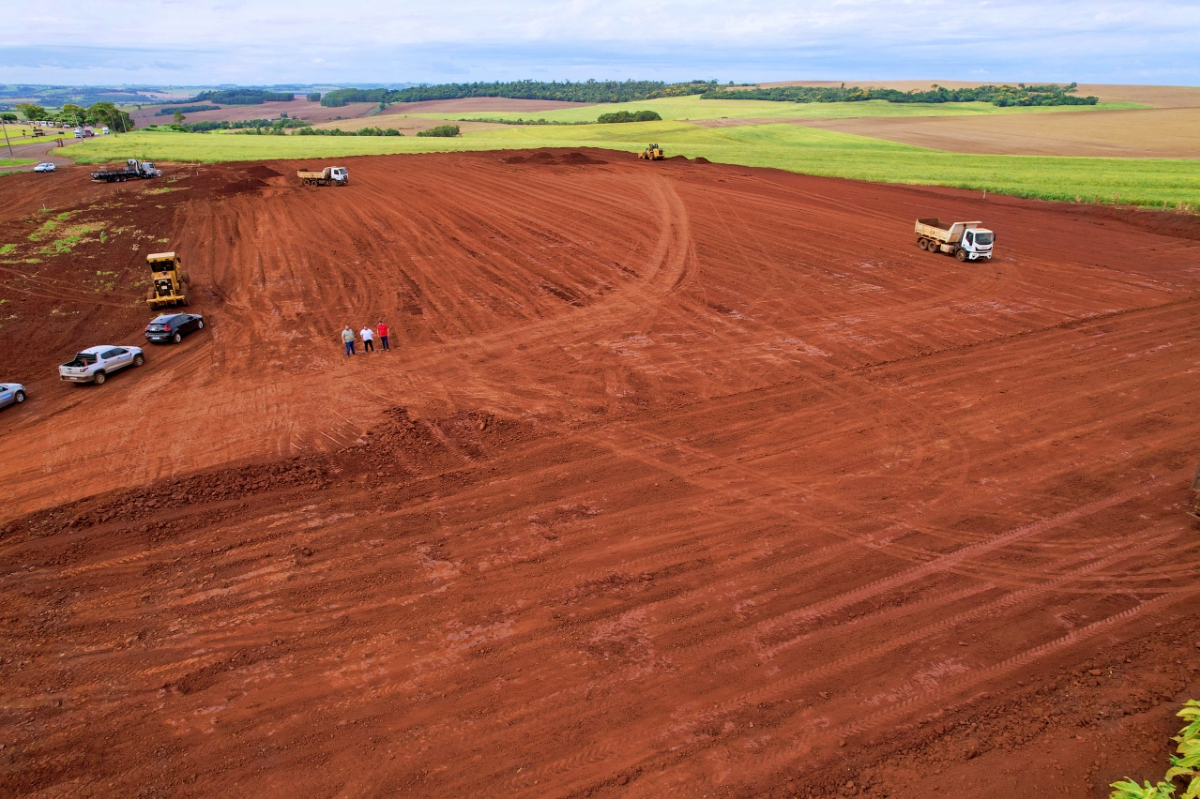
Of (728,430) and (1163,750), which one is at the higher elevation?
(728,430)

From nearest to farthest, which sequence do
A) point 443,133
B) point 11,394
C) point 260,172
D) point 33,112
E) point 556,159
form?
point 11,394 < point 260,172 < point 556,159 < point 443,133 < point 33,112

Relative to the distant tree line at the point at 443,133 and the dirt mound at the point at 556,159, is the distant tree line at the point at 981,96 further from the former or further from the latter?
the dirt mound at the point at 556,159

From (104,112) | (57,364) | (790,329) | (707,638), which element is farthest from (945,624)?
(104,112)

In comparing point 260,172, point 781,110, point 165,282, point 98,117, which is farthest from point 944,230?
point 98,117

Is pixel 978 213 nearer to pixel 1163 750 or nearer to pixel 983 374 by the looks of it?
pixel 983 374

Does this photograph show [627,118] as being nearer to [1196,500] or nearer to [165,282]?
[165,282]

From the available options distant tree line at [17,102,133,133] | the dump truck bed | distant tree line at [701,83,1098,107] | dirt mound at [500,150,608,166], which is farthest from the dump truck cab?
distant tree line at [701,83,1098,107]
